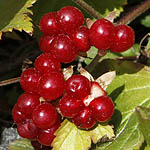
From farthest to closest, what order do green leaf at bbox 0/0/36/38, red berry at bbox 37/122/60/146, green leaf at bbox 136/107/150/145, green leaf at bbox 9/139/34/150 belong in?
green leaf at bbox 9/139/34/150 < green leaf at bbox 0/0/36/38 < red berry at bbox 37/122/60/146 < green leaf at bbox 136/107/150/145

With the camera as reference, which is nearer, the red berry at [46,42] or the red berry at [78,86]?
the red berry at [78,86]

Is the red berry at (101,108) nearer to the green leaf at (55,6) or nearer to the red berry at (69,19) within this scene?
the red berry at (69,19)

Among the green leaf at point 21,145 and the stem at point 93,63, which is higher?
the stem at point 93,63

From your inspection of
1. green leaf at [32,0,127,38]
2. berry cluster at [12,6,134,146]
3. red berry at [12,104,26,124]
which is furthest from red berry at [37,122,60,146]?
green leaf at [32,0,127,38]

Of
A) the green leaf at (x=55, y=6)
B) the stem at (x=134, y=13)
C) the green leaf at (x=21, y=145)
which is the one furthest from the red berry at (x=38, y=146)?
the stem at (x=134, y=13)

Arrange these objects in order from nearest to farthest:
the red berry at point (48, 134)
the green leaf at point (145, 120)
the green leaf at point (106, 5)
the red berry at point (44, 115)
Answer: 1. the green leaf at point (145, 120)
2. the red berry at point (44, 115)
3. the red berry at point (48, 134)
4. the green leaf at point (106, 5)

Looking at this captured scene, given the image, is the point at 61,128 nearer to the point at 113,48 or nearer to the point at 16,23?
the point at 113,48

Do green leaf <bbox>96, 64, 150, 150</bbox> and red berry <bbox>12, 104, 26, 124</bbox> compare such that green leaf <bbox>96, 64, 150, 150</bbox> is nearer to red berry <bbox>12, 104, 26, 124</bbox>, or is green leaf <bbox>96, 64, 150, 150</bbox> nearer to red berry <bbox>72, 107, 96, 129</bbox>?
red berry <bbox>72, 107, 96, 129</bbox>
